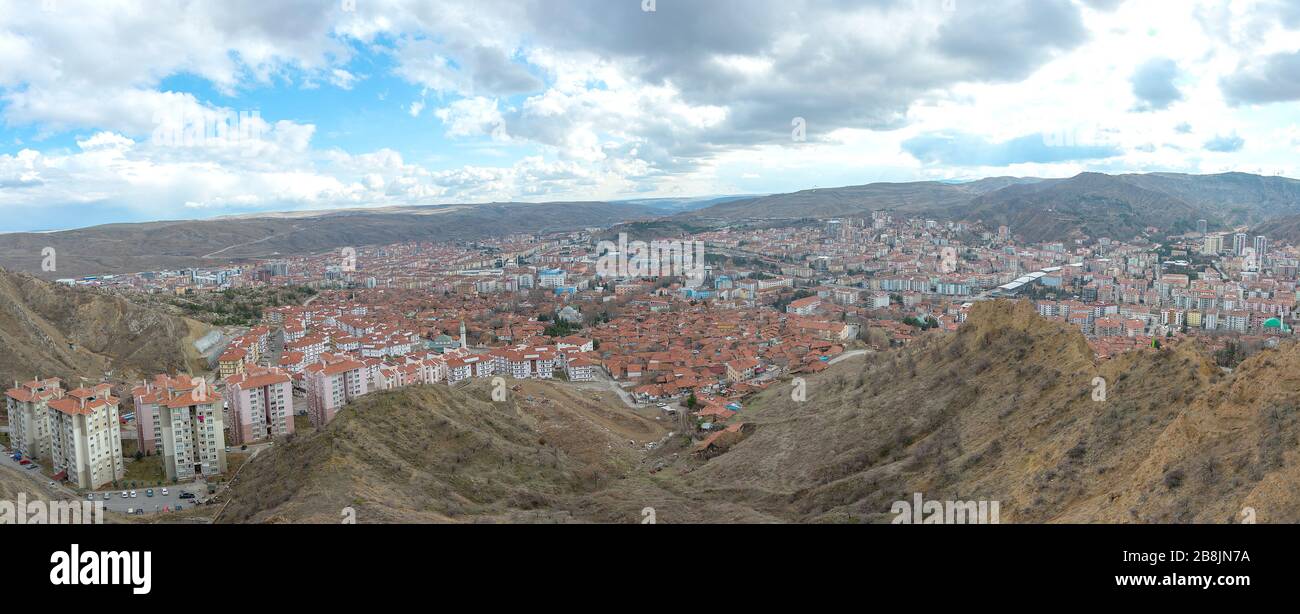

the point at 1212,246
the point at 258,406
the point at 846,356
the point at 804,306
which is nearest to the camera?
the point at 258,406

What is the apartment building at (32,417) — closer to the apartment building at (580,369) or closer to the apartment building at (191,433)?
the apartment building at (191,433)

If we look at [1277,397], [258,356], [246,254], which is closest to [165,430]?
[258,356]

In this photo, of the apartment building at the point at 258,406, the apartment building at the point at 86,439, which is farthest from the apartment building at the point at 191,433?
the apartment building at the point at 258,406

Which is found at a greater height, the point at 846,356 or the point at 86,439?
the point at 86,439

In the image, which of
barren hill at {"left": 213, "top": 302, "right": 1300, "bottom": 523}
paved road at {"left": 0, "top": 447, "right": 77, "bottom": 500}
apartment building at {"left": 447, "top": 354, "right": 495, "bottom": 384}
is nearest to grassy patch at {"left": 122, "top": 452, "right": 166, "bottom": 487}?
paved road at {"left": 0, "top": 447, "right": 77, "bottom": 500}

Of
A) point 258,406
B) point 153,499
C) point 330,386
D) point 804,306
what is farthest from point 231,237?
point 153,499

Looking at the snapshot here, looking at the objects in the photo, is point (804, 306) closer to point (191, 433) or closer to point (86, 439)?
point (191, 433)

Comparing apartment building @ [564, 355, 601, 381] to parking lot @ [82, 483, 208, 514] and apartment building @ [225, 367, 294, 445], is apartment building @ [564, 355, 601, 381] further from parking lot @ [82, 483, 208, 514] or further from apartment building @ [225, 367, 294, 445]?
parking lot @ [82, 483, 208, 514]
